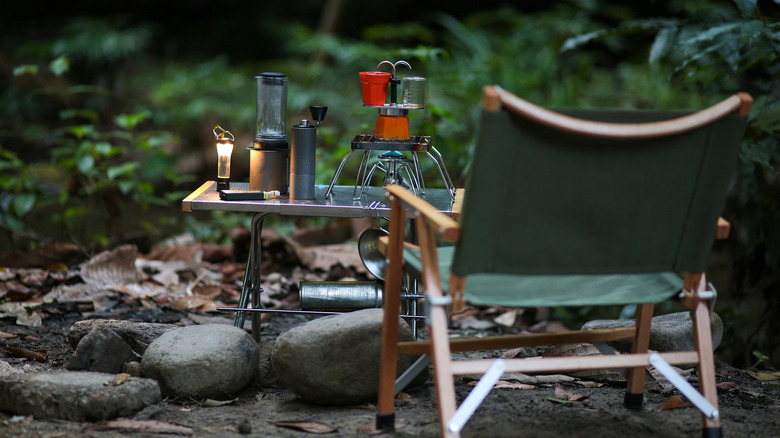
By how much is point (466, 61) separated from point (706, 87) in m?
3.23

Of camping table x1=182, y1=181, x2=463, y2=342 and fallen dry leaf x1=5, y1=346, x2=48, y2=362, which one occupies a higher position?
camping table x1=182, y1=181, x2=463, y2=342

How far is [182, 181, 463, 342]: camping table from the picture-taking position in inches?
109

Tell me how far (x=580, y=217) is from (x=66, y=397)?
1555 mm

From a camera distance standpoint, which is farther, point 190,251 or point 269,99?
point 190,251

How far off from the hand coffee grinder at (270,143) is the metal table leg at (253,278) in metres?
0.14

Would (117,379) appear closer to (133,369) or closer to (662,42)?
(133,369)

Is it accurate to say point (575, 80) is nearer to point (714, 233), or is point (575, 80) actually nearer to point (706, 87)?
point (706, 87)

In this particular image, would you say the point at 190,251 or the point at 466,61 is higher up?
the point at 466,61

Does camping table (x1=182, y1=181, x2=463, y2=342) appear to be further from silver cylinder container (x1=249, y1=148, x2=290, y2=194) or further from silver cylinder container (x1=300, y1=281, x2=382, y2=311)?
silver cylinder container (x1=300, y1=281, x2=382, y2=311)

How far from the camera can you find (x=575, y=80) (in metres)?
7.58

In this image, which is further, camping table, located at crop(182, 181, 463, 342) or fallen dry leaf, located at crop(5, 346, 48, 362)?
fallen dry leaf, located at crop(5, 346, 48, 362)

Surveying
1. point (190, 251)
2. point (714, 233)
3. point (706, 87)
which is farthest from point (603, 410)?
point (190, 251)

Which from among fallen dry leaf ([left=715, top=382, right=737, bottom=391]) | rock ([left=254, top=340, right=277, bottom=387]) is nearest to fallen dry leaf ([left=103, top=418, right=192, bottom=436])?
rock ([left=254, top=340, right=277, bottom=387])

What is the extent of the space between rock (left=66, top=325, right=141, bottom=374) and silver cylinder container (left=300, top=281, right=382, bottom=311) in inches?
27.0
